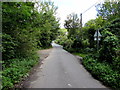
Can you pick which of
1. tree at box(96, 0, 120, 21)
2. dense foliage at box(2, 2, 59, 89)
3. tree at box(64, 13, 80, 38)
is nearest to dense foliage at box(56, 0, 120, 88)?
tree at box(96, 0, 120, 21)

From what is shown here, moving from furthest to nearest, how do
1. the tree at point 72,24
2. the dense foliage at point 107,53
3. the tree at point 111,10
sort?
1. the tree at point 72,24
2. the tree at point 111,10
3. the dense foliage at point 107,53

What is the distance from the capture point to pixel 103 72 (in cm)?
480

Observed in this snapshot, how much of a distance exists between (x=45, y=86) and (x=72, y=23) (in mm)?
21512

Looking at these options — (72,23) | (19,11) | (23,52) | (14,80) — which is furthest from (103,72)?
(72,23)

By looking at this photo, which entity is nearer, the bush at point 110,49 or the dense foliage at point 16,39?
the dense foliage at point 16,39

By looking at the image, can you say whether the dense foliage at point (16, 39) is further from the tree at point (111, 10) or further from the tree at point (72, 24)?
the tree at point (72, 24)

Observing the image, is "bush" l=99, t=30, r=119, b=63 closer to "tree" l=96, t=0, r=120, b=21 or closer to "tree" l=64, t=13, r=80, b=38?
"tree" l=96, t=0, r=120, b=21

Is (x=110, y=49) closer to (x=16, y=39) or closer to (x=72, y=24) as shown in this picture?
(x=16, y=39)

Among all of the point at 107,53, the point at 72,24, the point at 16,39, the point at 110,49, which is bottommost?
the point at 107,53

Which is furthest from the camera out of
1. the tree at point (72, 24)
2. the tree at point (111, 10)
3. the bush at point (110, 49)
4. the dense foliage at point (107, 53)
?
the tree at point (72, 24)

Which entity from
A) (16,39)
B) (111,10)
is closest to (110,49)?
(16,39)

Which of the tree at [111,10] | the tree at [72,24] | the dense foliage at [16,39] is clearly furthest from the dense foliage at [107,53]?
the tree at [72,24]

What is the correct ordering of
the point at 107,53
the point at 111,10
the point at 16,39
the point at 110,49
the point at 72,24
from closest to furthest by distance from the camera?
the point at 110,49
the point at 107,53
the point at 16,39
the point at 111,10
the point at 72,24

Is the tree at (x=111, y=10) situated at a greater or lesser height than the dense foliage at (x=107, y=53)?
greater
